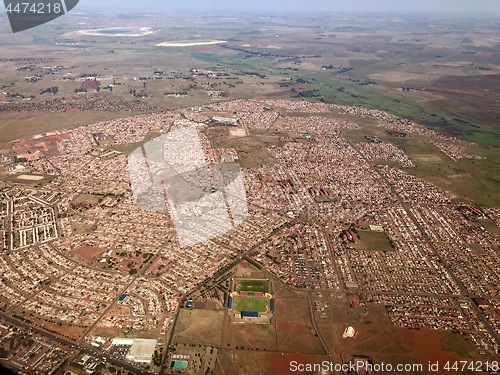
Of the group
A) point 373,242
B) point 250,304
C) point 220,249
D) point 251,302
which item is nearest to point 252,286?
point 251,302

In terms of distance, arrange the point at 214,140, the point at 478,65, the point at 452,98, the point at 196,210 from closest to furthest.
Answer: the point at 196,210, the point at 214,140, the point at 452,98, the point at 478,65

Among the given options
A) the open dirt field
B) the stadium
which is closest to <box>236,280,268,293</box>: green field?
the stadium

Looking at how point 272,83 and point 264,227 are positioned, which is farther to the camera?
point 272,83

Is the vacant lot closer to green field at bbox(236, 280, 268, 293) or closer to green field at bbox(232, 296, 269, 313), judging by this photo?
green field at bbox(236, 280, 268, 293)

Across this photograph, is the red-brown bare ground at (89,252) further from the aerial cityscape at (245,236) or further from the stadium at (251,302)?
the stadium at (251,302)

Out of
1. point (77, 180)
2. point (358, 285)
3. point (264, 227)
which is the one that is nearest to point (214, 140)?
point (77, 180)

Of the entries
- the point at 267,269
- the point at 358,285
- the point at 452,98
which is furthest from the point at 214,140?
the point at 452,98

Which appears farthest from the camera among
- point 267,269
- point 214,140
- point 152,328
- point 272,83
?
point 272,83

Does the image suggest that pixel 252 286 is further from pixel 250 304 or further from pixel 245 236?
pixel 245 236

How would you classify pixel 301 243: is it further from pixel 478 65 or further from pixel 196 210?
pixel 478 65
